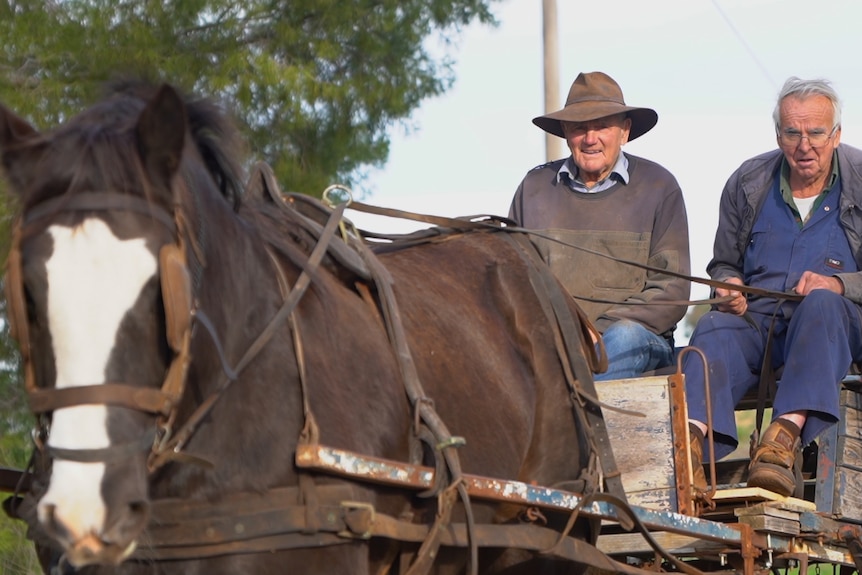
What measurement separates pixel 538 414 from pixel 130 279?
202 cm

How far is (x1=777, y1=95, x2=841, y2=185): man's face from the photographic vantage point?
568cm

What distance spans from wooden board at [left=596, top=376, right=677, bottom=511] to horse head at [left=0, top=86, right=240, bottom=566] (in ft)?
7.61

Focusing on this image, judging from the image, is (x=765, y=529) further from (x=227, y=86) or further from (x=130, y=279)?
(x=227, y=86)

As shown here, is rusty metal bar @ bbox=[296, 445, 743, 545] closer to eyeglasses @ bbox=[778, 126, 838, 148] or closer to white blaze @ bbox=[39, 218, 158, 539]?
white blaze @ bbox=[39, 218, 158, 539]

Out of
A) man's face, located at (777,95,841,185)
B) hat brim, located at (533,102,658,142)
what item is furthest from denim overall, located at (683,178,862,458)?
hat brim, located at (533,102,658,142)

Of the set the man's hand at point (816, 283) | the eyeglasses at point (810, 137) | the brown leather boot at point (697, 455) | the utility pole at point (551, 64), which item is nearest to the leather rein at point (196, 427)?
the brown leather boot at point (697, 455)

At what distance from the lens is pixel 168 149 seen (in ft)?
10.1

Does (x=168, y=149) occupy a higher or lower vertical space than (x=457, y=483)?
higher

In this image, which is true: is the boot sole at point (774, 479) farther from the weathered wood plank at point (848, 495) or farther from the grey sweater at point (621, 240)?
the grey sweater at point (621, 240)

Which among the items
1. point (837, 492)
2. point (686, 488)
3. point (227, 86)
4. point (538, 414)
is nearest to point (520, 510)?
point (538, 414)

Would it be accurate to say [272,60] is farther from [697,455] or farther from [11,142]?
[11,142]

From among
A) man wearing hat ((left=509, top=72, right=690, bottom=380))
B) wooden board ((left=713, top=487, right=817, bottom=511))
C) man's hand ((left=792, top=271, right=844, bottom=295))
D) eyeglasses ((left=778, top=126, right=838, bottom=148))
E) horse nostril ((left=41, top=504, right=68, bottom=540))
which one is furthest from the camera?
eyeglasses ((left=778, top=126, right=838, bottom=148))

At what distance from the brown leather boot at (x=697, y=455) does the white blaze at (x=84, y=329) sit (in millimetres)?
2653

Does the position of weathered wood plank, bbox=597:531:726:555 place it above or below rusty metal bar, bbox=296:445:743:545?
below
